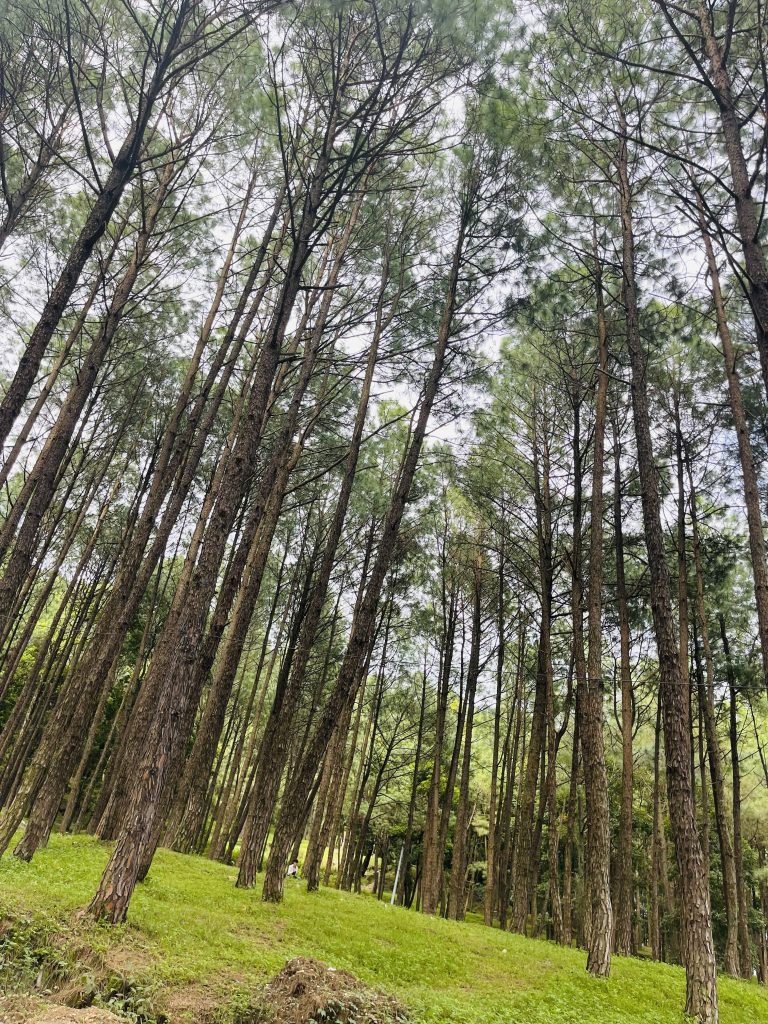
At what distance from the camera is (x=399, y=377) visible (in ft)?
36.2

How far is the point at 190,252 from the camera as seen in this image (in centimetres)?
1027

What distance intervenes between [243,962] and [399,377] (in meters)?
9.11

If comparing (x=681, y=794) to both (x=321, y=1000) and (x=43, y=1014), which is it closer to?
(x=321, y=1000)

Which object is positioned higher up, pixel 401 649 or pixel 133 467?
pixel 133 467

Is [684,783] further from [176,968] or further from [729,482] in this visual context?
[729,482]

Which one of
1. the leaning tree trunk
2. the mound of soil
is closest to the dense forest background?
the leaning tree trunk

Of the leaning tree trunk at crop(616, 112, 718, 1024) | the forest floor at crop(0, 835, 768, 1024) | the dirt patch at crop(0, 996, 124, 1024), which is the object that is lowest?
the forest floor at crop(0, 835, 768, 1024)

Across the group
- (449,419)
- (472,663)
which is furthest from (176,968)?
(472,663)

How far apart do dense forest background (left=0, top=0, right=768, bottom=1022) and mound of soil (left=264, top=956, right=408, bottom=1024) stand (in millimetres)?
1697

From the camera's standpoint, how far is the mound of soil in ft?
11.4

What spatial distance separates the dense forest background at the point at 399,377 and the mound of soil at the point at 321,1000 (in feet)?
5.57

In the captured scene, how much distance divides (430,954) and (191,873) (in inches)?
167

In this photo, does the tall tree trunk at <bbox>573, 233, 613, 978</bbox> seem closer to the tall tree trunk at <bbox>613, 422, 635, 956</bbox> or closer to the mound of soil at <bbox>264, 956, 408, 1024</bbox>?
the tall tree trunk at <bbox>613, 422, 635, 956</bbox>

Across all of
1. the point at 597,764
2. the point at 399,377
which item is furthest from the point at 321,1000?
the point at 399,377
